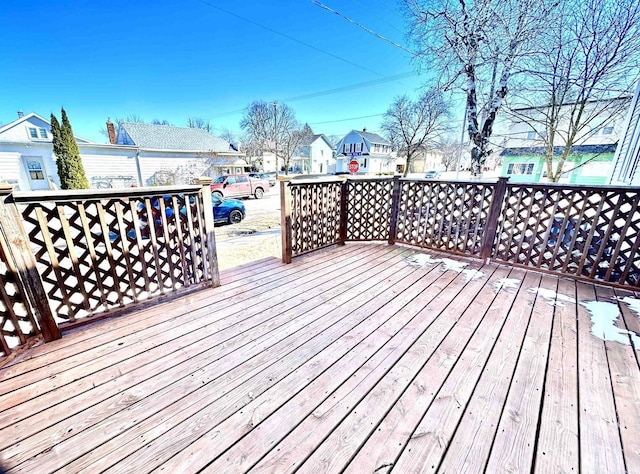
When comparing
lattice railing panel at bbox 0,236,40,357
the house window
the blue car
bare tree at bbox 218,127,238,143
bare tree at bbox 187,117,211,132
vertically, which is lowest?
the blue car

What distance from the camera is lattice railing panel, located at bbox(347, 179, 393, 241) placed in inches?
154

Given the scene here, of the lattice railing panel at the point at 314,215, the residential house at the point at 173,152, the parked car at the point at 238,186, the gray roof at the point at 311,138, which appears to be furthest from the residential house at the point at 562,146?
the gray roof at the point at 311,138

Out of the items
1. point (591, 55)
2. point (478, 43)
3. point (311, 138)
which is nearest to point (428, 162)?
point (311, 138)

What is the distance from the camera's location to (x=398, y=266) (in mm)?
3238

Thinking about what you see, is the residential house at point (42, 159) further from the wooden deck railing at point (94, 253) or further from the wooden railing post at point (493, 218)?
the wooden railing post at point (493, 218)

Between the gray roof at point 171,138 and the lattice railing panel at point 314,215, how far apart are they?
51.2ft

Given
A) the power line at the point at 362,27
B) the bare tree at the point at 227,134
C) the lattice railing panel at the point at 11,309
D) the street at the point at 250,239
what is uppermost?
the bare tree at the point at 227,134

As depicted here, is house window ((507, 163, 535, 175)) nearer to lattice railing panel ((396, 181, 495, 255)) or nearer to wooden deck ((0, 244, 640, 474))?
lattice railing panel ((396, 181, 495, 255))

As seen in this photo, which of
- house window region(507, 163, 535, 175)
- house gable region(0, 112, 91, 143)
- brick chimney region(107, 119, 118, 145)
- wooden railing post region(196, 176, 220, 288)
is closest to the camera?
wooden railing post region(196, 176, 220, 288)

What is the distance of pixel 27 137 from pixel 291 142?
61.9 ft

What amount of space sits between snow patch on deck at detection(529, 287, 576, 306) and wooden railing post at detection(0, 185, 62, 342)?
4.19m

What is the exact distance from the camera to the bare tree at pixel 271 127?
25.2m

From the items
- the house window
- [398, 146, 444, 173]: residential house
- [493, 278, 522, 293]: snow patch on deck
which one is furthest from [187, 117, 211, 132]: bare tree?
[493, 278, 522, 293]: snow patch on deck

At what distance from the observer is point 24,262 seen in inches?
64.7
